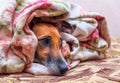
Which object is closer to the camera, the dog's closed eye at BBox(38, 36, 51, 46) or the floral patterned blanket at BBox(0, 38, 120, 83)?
the floral patterned blanket at BBox(0, 38, 120, 83)

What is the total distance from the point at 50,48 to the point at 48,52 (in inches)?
0.8

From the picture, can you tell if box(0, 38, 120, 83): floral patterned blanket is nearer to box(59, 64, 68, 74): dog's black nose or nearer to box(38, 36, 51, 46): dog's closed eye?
box(59, 64, 68, 74): dog's black nose

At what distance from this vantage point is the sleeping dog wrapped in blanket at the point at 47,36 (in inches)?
44.1

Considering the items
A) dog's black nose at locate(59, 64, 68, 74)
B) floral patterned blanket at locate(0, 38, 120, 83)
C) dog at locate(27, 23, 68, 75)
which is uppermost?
dog at locate(27, 23, 68, 75)

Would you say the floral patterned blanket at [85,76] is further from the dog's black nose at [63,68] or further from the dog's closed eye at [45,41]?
the dog's closed eye at [45,41]

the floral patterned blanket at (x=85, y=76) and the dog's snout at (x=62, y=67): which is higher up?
the dog's snout at (x=62, y=67)

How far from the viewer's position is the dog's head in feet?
3.68

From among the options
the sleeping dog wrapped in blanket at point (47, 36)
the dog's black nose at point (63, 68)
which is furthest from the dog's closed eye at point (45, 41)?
the dog's black nose at point (63, 68)

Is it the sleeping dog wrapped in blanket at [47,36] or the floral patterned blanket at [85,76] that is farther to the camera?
the sleeping dog wrapped in blanket at [47,36]

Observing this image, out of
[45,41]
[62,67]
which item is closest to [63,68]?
[62,67]

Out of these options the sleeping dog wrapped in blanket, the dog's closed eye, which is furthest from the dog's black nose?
the dog's closed eye

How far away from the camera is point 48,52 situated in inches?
45.7

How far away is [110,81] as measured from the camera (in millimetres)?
1003

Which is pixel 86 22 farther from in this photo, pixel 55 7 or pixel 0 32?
pixel 0 32
